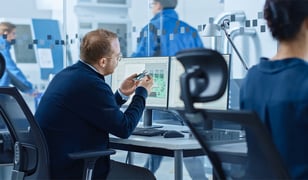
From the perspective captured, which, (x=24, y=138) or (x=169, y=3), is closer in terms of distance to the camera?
(x=24, y=138)

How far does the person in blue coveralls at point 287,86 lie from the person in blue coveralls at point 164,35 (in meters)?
2.80

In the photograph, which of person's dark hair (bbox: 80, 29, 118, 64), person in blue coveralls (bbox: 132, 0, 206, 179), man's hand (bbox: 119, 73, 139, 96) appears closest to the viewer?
person's dark hair (bbox: 80, 29, 118, 64)

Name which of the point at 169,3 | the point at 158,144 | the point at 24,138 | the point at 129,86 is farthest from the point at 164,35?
the point at 24,138

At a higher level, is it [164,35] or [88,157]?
[164,35]

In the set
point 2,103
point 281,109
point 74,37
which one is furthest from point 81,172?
point 74,37

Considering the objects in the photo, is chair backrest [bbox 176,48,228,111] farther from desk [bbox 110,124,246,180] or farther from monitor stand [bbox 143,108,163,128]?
monitor stand [bbox 143,108,163,128]

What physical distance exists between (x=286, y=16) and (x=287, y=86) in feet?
0.64

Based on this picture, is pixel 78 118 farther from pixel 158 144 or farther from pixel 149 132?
pixel 149 132

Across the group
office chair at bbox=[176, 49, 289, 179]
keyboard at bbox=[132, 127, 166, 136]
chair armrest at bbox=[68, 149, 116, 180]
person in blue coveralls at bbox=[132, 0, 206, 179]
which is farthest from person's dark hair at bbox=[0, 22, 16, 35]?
office chair at bbox=[176, 49, 289, 179]

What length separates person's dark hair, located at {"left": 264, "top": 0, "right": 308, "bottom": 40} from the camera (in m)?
1.58

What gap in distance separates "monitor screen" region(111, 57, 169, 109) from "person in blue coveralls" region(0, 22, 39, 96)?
2.03m

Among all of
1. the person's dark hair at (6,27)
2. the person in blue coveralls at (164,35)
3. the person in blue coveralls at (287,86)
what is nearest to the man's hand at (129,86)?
the person in blue coveralls at (164,35)

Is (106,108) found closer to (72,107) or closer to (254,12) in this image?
(72,107)

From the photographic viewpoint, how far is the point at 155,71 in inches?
131
